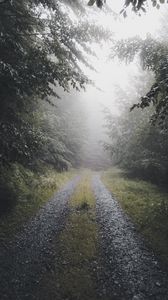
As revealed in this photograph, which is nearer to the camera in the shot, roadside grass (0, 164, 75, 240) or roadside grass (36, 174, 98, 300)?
roadside grass (36, 174, 98, 300)

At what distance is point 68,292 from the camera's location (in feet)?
21.8

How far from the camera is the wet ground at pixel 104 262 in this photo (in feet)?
21.8

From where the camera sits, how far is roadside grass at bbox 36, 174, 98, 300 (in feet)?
21.7

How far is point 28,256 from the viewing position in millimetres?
8320

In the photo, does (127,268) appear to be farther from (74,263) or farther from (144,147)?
(144,147)

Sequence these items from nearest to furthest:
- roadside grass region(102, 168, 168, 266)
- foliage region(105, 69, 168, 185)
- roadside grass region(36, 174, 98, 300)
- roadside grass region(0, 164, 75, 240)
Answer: roadside grass region(36, 174, 98, 300) < roadside grass region(102, 168, 168, 266) < roadside grass region(0, 164, 75, 240) < foliage region(105, 69, 168, 185)

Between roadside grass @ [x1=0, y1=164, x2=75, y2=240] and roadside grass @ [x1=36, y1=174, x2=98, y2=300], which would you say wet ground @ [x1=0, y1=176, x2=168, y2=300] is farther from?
roadside grass @ [x1=0, y1=164, x2=75, y2=240]

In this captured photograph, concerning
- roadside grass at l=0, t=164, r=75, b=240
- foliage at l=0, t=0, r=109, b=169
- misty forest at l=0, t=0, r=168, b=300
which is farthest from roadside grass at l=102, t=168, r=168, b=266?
foliage at l=0, t=0, r=109, b=169

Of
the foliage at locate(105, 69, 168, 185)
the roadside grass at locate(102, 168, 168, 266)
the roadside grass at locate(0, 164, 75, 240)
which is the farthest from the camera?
the foliage at locate(105, 69, 168, 185)

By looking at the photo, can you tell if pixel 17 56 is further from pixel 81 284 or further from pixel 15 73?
pixel 81 284

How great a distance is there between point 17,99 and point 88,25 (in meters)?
6.19

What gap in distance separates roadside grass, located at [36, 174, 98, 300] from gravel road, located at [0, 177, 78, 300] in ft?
0.87

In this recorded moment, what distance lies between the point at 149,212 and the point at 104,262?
216 inches

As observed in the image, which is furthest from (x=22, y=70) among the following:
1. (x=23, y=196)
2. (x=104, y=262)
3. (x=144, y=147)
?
(x=144, y=147)
